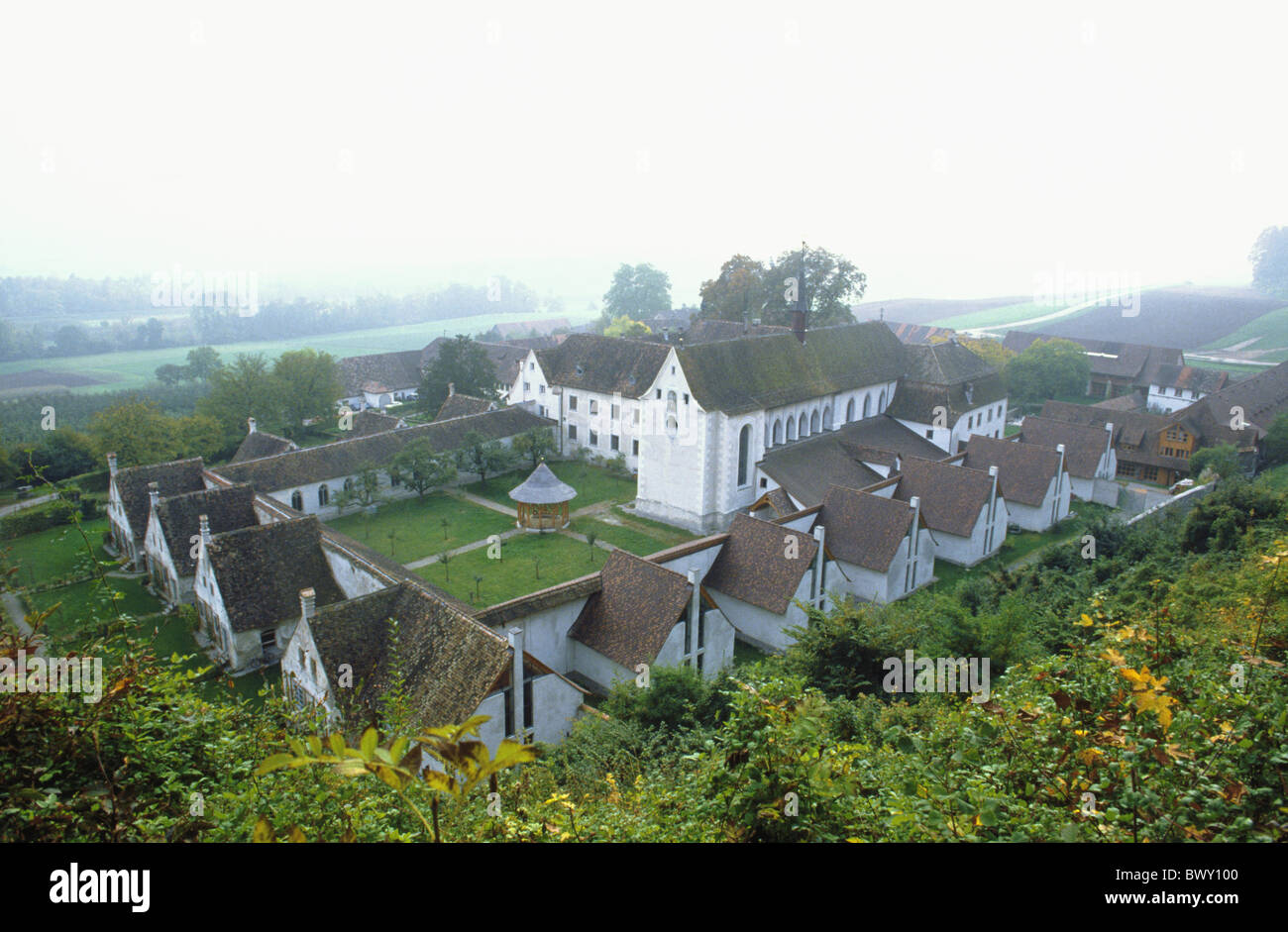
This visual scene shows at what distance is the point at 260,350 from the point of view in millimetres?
105188

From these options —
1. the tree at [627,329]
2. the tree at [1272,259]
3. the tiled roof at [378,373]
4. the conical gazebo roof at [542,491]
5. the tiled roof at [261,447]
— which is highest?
the tree at [1272,259]

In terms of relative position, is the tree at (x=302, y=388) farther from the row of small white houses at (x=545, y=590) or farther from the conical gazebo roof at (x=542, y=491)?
the conical gazebo roof at (x=542, y=491)

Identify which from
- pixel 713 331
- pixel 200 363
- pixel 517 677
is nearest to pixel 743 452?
pixel 517 677

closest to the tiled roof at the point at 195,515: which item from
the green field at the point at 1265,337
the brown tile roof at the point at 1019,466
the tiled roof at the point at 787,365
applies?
the tiled roof at the point at 787,365

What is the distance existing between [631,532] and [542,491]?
4493mm

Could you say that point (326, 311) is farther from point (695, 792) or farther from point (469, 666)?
point (695, 792)

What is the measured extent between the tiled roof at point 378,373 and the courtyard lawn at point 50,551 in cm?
2963

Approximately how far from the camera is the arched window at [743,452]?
3800 cm

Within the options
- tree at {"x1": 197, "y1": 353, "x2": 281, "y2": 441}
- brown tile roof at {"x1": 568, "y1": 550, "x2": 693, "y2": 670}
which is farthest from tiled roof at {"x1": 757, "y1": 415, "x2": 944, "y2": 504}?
tree at {"x1": 197, "y1": 353, "x2": 281, "y2": 441}

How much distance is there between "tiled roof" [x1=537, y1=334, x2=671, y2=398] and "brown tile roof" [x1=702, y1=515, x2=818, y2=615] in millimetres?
20329

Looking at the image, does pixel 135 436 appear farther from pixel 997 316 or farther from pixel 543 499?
pixel 997 316
